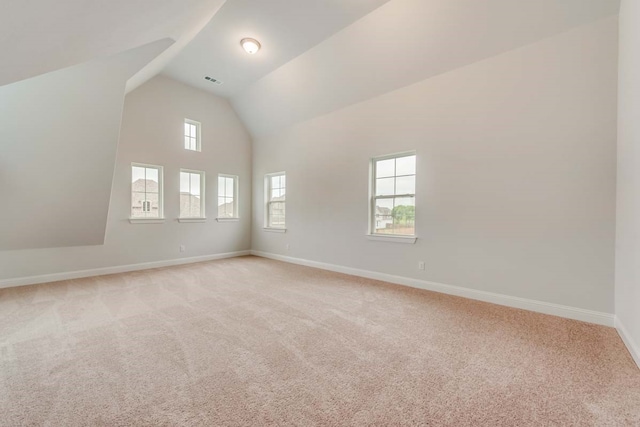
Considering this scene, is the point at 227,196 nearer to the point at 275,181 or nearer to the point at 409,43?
the point at 275,181

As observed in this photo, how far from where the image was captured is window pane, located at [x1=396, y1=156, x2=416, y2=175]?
4.10 metres

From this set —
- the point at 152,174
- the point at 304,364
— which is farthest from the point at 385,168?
the point at 152,174

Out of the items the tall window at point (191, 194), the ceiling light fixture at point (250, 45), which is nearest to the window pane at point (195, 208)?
the tall window at point (191, 194)

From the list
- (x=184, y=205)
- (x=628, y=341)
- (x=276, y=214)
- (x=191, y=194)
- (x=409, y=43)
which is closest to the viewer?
(x=628, y=341)

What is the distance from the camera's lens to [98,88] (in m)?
3.34

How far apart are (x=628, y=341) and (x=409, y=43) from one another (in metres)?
3.76

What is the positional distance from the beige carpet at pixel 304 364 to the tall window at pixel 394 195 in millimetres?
1246

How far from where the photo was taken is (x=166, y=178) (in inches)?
211

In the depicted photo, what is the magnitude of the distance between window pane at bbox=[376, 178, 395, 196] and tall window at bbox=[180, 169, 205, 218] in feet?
12.6

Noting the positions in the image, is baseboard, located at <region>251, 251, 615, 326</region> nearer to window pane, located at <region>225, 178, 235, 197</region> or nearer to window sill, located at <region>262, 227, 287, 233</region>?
window sill, located at <region>262, 227, 287, 233</region>

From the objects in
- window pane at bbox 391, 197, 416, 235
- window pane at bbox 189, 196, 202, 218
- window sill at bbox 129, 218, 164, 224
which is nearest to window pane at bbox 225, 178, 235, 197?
window pane at bbox 189, 196, 202, 218

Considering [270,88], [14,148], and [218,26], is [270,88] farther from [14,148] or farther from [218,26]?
[14,148]

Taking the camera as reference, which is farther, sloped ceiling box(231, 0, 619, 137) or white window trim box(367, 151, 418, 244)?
white window trim box(367, 151, 418, 244)

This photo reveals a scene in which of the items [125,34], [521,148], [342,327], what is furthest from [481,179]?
[125,34]
